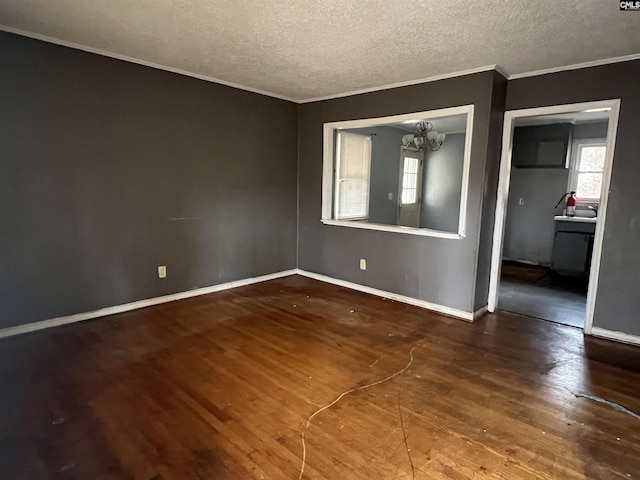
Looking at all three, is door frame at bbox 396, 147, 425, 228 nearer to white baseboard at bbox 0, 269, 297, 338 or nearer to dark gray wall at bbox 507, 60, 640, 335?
white baseboard at bbox 0, 269, 297, 338

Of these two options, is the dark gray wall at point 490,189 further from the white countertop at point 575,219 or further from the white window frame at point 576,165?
the white window frame at point 576,165

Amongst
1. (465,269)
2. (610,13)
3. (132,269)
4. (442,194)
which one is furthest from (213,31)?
(442,194)

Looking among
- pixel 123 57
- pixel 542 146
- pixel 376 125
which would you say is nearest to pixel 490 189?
pixel 376 125

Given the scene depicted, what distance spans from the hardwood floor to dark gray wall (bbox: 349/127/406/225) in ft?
9.59

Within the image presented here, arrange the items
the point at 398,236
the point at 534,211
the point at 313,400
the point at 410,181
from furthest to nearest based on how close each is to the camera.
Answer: the point at 410,181 → the point at 534,211 → the point at 398,236 → the point at 313,400

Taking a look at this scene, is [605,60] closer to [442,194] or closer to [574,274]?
[574,274]

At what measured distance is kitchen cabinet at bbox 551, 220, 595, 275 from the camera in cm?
540

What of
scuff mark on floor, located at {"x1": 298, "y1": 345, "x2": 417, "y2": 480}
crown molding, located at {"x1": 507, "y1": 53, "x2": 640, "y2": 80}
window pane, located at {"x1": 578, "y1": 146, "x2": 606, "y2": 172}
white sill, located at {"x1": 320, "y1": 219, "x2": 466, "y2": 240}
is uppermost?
crown molding, located at {"x1": 507, "y1": 53, "x2": 640, "y2": 80}

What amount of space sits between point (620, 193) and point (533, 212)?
351cm

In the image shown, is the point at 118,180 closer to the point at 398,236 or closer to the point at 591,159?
the point at 398,236

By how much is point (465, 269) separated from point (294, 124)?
2.98 m

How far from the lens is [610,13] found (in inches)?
88.5

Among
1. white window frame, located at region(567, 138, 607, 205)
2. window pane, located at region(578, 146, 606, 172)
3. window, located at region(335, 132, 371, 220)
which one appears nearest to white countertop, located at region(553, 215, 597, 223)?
white window frame, located at region(567, 138, 607, 205)

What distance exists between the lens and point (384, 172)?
248 inches
